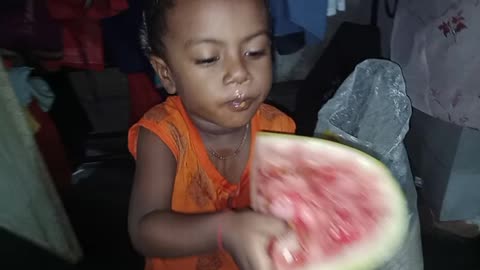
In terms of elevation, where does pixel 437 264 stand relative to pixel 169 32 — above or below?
below

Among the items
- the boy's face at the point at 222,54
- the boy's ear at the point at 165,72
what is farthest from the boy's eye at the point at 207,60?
the boy's ear at the point at 165,72

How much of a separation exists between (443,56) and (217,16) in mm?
705

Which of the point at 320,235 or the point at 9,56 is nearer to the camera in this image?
the point at 320,235

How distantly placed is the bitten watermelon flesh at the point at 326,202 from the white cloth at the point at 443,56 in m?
0.64

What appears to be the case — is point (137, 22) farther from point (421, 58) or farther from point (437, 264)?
point (437, 264)

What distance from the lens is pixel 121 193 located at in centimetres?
170

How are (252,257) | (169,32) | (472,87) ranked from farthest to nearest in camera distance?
1. (472,87)
2. (169,32)
3. (252,257)

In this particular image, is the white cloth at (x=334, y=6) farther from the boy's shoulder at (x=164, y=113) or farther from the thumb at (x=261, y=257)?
the thumb at (x=261, y=257)

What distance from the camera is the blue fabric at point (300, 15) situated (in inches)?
48.4

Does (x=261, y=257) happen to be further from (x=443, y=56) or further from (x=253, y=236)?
(x=443, y=56)

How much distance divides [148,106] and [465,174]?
0.94m

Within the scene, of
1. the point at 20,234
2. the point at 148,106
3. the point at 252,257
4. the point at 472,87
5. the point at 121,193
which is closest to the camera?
the point at 252,257

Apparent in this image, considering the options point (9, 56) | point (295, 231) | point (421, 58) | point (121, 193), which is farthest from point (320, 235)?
point (121, 193)

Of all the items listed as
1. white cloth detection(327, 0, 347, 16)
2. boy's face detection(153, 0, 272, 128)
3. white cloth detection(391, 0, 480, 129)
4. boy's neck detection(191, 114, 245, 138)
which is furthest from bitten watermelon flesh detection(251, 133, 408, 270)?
white cloth detection(327, 0, 347, 16)
